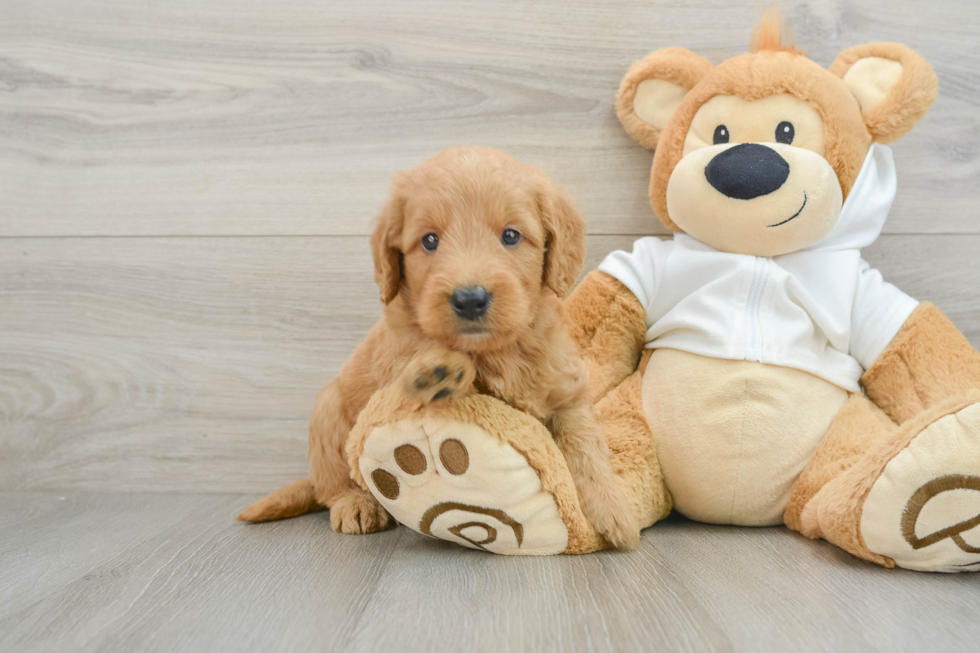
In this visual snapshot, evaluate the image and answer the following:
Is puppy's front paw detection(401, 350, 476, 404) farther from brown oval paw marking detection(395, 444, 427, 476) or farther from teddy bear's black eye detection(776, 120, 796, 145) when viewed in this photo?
teddy bear's black eye detection(776, 120, 796, 145)

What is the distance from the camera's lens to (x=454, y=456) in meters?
0.95

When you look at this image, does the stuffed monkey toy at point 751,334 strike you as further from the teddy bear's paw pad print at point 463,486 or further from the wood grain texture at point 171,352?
the wood grain texture at point 171,352

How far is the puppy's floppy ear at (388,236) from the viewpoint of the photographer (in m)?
1.00

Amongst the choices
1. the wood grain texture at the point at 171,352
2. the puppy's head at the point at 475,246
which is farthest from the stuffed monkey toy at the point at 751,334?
the wood grain texture at the point at 171,352

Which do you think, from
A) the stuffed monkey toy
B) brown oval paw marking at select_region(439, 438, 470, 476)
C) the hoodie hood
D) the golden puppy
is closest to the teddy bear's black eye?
the stuffed monkey toy

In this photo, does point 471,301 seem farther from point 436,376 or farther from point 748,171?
point 748,171

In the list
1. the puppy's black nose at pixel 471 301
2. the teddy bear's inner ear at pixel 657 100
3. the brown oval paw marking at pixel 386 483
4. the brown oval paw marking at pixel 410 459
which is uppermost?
the teddy bear's inner ear at pixel 657 100

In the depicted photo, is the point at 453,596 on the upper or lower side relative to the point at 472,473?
lower

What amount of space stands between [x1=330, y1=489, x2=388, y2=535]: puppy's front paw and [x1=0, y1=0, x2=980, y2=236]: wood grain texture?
1.93 ft

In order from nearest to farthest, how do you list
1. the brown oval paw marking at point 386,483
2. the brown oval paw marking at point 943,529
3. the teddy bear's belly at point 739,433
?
1. the brown oval paw marking at point 943,529
2. the brown oval paw marking at point 386,483
3. the teddy bear's belly at point 739,433

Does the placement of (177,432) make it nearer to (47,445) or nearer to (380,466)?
(47,445)

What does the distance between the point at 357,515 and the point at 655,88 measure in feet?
3.30

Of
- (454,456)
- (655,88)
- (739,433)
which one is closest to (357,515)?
(454,456)

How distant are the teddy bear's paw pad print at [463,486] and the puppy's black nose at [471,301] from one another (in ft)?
0.55
